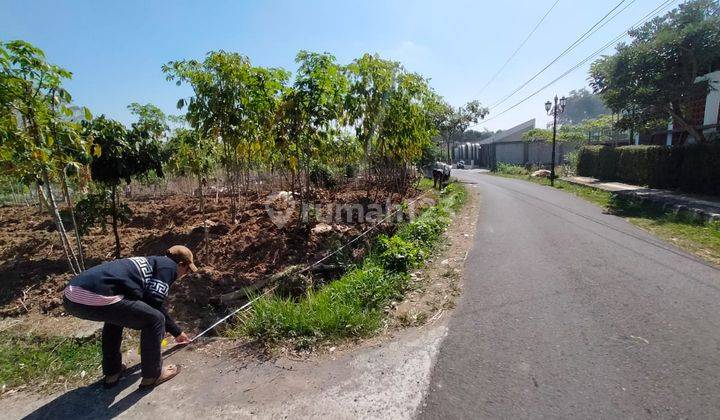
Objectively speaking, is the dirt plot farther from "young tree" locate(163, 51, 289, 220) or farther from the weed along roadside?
"young tree" locate(163, 51, 289, 220)

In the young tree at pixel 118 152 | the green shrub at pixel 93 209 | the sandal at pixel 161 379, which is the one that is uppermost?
the young tree at pixel 118 152

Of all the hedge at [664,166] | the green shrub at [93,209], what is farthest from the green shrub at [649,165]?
the green shrub at [93,209]

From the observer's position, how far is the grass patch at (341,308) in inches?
154

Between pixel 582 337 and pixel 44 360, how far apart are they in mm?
5428

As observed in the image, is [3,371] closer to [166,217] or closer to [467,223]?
[166,217]

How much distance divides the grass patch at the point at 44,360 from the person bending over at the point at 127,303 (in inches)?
22.6

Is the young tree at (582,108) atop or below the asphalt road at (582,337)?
atop

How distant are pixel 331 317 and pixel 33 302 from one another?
4.50 meters

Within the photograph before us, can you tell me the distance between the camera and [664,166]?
14.4 m

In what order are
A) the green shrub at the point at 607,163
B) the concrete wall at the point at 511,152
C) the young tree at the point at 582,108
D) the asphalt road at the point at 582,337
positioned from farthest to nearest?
the young tree at the point at 582,108
the concrete wall at the point at 511,152
the green shrub at the point at 607,163
the asphalt road at the point at 582,337

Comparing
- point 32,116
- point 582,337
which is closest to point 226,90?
Answer: point 32,116

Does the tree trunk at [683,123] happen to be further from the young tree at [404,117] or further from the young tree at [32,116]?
the young tree at [32,116]

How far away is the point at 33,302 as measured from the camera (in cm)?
515

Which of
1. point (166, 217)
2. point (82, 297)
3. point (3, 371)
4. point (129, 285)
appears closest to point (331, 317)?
point (129, 285)
